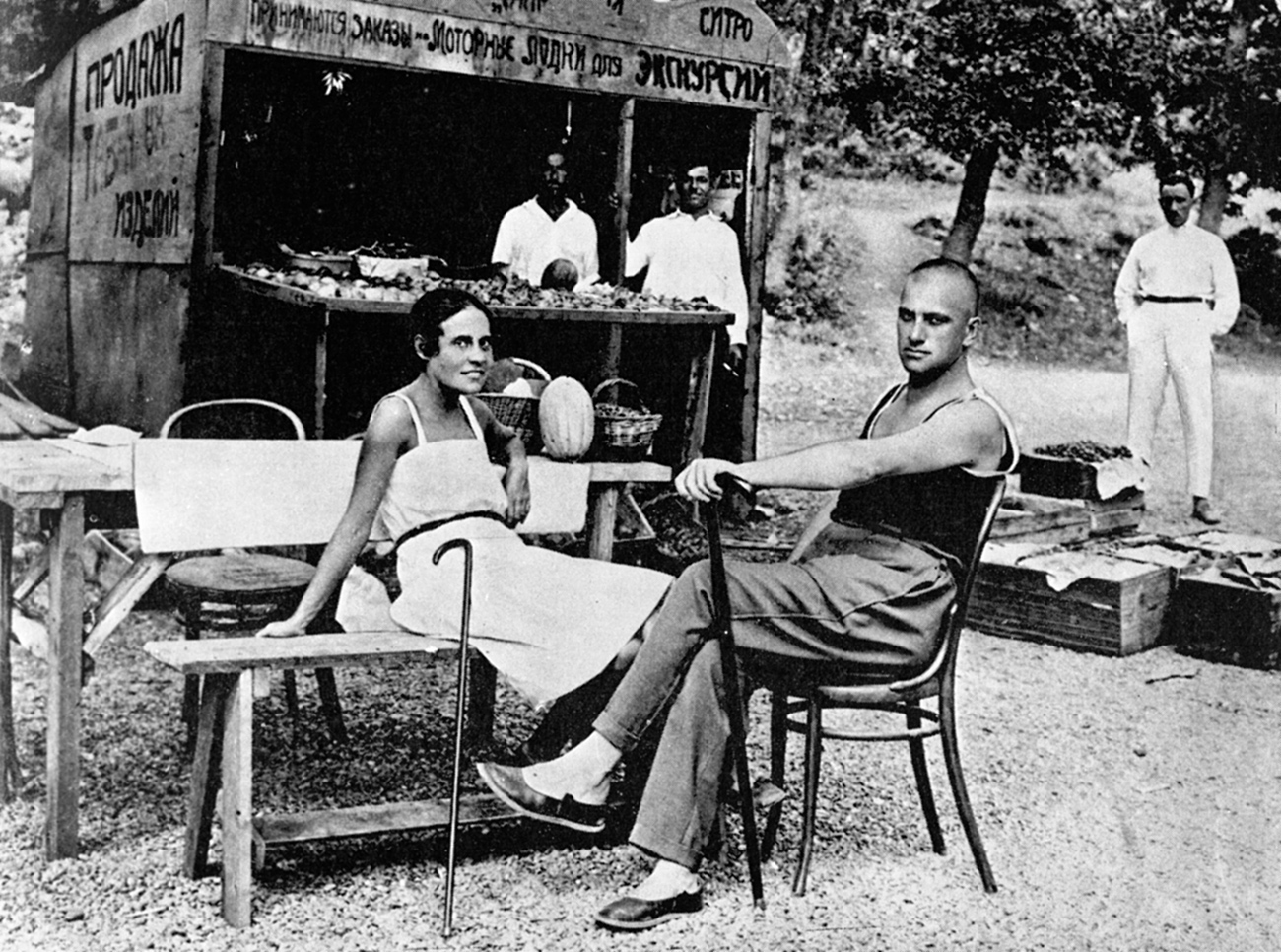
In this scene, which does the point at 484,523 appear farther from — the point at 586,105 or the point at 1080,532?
the point at 586,105

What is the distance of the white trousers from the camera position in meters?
9.62

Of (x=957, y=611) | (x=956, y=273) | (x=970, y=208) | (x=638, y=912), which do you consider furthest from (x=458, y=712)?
(x=970, y=208)

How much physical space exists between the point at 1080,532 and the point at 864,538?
4810 mm

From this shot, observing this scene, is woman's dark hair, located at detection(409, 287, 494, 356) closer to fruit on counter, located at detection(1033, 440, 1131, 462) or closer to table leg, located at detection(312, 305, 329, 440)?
table leg, located at detection(312, 305, 329, 440)

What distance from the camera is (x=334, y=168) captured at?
9.69 metres

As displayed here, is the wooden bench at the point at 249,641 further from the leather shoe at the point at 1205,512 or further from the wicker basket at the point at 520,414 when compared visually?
the leather shoe at the point at 1205,512

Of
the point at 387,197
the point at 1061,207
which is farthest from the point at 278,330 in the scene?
the point at 1061,207

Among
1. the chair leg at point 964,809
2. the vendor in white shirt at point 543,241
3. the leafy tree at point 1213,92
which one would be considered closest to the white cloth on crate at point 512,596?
the chair leg at point 964,809

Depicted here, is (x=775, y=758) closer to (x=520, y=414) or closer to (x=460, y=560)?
(x=460, y=560)

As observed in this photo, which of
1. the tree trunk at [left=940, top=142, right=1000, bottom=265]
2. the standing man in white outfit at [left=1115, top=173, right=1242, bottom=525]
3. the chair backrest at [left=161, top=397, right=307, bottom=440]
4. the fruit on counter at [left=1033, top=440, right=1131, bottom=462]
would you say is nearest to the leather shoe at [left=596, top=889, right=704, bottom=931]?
the chair backrest at [left=161, top=397, right=307, bottom=440]

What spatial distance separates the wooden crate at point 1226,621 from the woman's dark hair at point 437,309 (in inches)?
162

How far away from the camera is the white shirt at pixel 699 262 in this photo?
9.57 metres

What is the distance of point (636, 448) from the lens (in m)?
5.36

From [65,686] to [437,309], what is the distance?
1498mm
